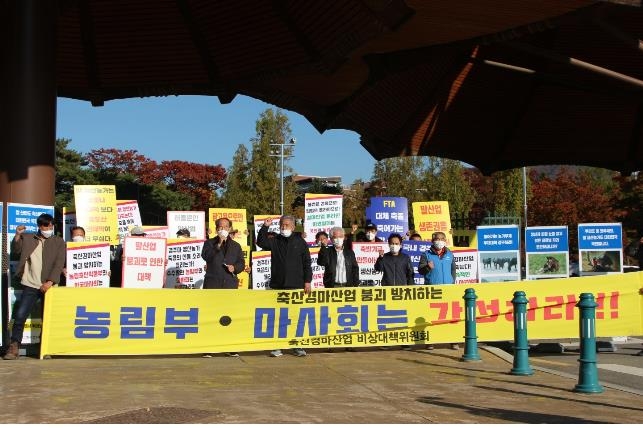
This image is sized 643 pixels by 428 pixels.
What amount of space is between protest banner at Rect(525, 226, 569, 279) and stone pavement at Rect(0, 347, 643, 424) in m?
6.93

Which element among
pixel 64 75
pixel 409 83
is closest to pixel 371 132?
pixel 409 83

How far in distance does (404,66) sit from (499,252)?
4848 mm

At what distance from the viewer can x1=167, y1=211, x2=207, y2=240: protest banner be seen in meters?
19.2

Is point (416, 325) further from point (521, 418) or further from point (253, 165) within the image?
point (253, 165)

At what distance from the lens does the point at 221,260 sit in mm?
13383

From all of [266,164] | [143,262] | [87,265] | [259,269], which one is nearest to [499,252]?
[259,269]

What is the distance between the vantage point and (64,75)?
18.5 meters

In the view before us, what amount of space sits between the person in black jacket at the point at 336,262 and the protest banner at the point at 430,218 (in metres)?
5.08

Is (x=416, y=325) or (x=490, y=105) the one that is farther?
(x=490, y=105)

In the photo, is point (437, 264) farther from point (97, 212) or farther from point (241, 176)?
point (241, 176)

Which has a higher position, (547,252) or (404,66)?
(404,66)

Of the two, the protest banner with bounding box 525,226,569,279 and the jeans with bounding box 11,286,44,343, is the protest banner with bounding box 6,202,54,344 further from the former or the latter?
the protest banner with bounding box 525,226,569,279

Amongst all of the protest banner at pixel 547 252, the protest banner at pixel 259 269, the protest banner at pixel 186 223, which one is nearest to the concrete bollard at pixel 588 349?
the protest banner at pixel 259 269

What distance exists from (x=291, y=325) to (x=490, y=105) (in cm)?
1061
